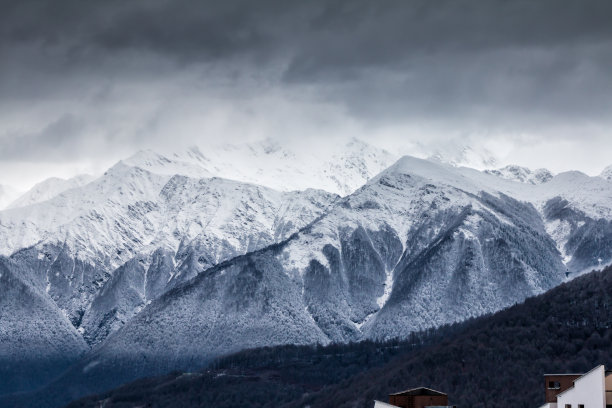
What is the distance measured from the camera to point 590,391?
125375 millimetres

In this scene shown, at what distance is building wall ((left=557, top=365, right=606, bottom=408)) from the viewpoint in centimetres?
12400

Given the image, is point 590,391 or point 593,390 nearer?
point 593,390

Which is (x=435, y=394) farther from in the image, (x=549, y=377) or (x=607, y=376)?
(x=607, y=376)

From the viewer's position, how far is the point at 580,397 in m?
127

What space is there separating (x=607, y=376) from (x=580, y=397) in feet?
8.23

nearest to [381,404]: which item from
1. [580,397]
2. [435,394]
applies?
[435,394]

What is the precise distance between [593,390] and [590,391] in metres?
0.42

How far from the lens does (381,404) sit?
5837 inches

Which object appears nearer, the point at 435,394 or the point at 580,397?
the point at 580,397

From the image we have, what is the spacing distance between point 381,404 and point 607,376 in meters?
27.2

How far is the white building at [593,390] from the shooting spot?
124062 millimetres

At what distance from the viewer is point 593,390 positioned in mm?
125000

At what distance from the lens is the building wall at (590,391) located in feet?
407

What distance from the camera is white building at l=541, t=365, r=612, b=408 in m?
124
